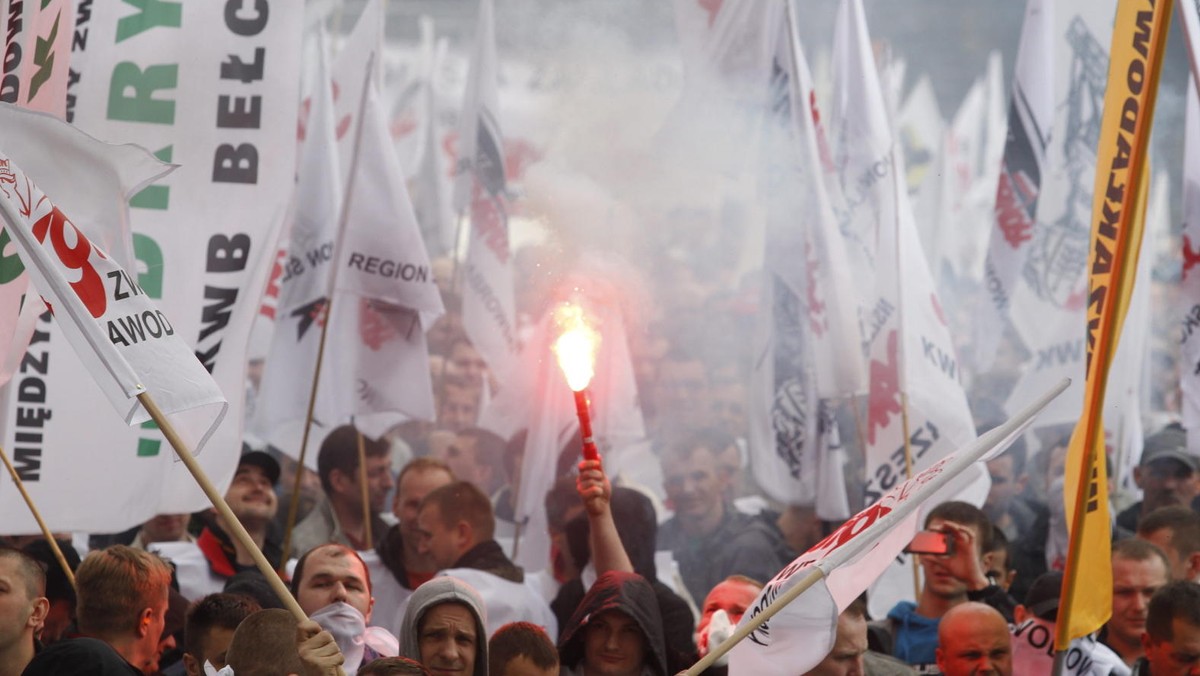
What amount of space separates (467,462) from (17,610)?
4.12 meters

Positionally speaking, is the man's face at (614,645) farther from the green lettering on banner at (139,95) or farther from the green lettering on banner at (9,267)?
the green lettering on banner at (139,95)

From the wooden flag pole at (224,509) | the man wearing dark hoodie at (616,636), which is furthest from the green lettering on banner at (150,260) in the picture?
the wooden flag pole at (224,509)

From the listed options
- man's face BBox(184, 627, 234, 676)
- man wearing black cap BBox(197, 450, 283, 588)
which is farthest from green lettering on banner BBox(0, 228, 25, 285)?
man wearing black cap BBox(197, 450, 283, 588)

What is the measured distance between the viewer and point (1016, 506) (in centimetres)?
874

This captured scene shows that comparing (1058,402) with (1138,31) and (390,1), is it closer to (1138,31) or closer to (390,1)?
(1138,31)

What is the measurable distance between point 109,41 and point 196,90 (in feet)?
1.12

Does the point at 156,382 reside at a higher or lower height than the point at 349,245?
higher

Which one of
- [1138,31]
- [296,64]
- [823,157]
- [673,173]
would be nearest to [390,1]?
[673,173]

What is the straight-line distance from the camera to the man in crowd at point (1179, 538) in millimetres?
6133

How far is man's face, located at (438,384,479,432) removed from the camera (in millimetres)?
9812

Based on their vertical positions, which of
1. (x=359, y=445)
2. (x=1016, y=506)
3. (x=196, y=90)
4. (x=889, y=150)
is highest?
(x=196, y=90)

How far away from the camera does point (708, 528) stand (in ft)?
26.1

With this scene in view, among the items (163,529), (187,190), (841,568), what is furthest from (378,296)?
(841,568)

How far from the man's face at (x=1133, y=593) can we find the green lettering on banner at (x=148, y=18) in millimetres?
3835
